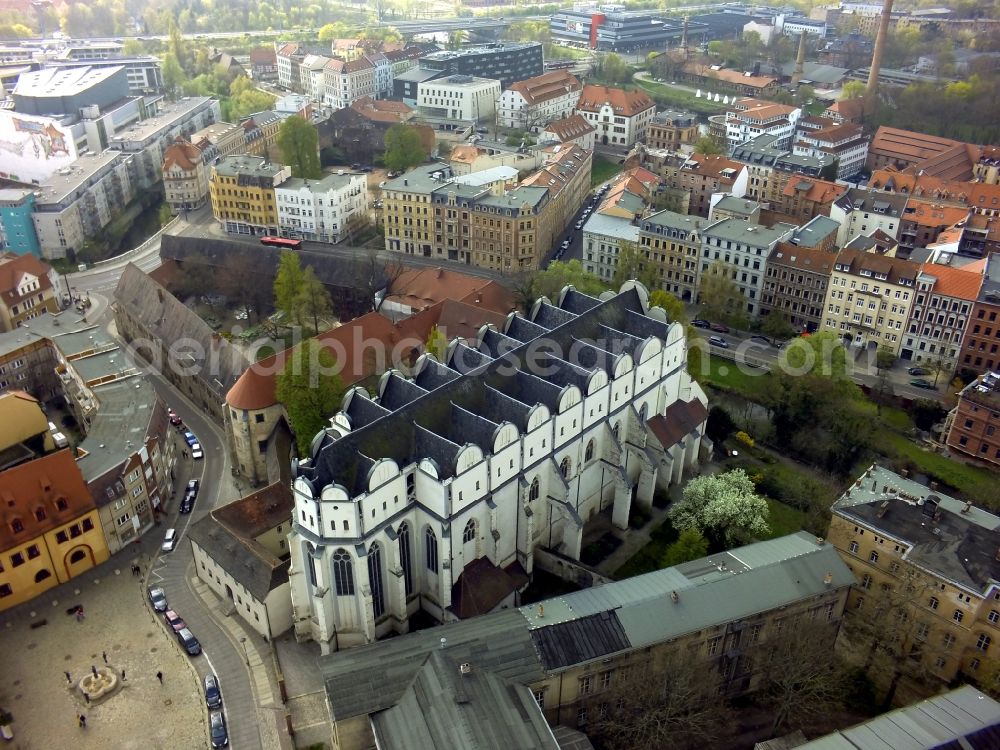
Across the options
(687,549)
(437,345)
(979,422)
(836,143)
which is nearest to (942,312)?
(979,422)

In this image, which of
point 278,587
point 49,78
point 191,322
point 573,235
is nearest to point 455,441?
point 278,587

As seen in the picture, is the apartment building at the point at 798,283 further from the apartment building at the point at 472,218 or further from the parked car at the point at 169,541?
the parked car at the point at 169,541

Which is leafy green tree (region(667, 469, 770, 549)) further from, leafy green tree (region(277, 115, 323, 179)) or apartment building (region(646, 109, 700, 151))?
apartment building (region(646, 109, 700, 151))

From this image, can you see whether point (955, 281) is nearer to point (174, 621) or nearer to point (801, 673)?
point (801, 673)

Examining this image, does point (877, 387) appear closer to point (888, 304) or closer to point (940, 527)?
point (888, 304)

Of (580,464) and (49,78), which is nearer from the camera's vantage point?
(580,464)

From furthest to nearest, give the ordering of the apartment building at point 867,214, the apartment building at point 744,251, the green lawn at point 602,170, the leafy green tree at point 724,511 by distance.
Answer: the green lawn at point 602,170 < the apartment building at point 867,214 < the apartment building at point 744,251 < the leafy green tree at point 724,511

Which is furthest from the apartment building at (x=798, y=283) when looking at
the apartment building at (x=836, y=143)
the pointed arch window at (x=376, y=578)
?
the pointed arch window at (x=376, y=578)

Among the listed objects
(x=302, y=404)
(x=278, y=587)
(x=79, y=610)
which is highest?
(x=302, y=404)
